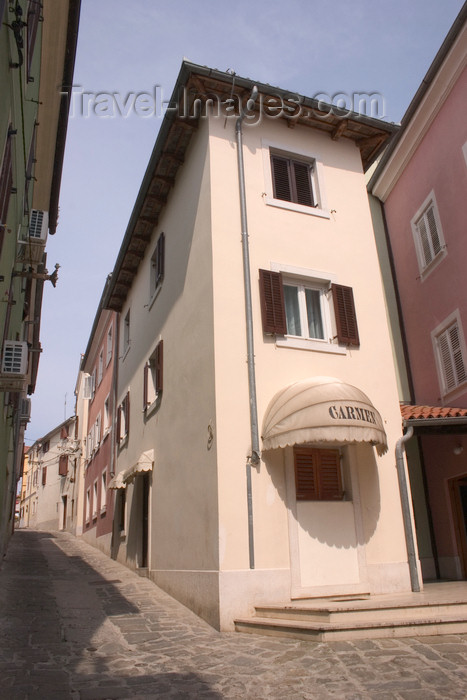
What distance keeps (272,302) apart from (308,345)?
1054mm

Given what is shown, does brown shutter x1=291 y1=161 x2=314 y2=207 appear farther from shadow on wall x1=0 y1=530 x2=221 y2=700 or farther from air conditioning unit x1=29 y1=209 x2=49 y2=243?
shadow on wall x1=0 y1=530 x2=221 y2=700

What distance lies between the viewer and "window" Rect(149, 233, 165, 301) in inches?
564

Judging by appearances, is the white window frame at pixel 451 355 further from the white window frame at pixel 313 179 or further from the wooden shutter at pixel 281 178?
the wooden shutter at pixel 281 178

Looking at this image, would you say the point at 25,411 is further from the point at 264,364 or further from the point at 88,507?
the point at 264,364

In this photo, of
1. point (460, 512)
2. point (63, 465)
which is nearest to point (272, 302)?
point (460, 512)

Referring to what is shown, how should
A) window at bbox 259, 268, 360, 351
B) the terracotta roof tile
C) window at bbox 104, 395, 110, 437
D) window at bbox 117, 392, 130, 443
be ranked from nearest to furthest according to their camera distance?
window at bbox 259, 268, 360, 351, the terracotta roof tile, window at bbox 117, 392, 130, 443, window at bbox 104, 395, 110, 437

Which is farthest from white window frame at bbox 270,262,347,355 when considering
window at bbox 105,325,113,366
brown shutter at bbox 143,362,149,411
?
window at bbox 105,325,113,366

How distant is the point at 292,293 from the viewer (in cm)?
1125

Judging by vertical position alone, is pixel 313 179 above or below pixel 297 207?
above

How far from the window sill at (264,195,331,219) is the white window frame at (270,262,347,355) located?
1.38 m

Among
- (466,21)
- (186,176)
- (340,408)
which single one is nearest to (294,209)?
(186,176)

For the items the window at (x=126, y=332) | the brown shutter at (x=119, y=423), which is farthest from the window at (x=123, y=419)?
the window at (x=126, y=332)

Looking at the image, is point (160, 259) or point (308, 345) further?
point (160, 259)

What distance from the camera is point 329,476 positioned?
9938 millimetres
